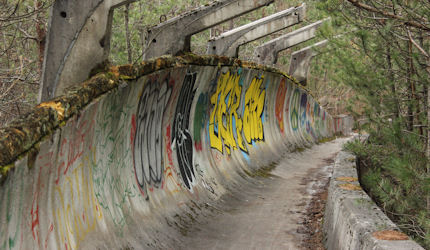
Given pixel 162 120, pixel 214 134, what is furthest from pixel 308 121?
pixel 162 120

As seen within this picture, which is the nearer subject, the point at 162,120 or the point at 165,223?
the point at 165,223

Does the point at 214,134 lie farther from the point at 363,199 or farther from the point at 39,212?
the point at 39,212

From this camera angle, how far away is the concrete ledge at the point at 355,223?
13.0 feet

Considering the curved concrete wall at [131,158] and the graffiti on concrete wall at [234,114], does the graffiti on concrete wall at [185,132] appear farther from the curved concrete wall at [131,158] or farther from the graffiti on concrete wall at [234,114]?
the graffiti on concrete wall at [234,114]

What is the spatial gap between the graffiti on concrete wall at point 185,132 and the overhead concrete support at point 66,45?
2.53 metres

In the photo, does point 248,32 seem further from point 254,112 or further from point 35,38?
point 35,38

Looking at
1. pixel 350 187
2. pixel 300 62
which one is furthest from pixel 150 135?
pixel 300 62

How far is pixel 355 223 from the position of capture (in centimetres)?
450

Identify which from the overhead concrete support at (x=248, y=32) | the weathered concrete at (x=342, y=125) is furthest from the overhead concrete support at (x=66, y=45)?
the weathered concrete at (x=342, y=125)

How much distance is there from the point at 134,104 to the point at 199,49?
56.5 ft

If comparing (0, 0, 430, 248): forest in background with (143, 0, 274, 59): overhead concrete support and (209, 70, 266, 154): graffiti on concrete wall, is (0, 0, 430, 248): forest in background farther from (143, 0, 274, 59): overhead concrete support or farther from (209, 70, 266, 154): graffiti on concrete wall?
(209, 70, 266, 154): graffiti on concrete wall

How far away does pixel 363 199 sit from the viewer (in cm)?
525

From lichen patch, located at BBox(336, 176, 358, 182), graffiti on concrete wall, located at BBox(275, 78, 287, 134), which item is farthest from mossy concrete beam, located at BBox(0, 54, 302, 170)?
graffiti on concrete wall, located at BBox(275, 78, 287, 134)

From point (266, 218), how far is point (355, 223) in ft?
10.1
